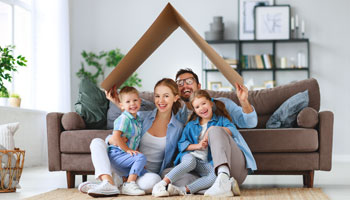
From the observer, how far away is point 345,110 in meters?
6.82

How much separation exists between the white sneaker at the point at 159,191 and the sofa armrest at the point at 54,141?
108 centimetres

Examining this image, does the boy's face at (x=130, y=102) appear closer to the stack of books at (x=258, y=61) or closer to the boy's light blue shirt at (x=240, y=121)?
the boy's light blue shirt at (x=240, y=121)

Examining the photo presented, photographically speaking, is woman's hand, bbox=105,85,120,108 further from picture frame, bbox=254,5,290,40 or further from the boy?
picture frame, bbox=254,5,290,40

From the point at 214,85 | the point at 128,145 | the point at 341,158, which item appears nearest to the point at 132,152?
the point at 128,145

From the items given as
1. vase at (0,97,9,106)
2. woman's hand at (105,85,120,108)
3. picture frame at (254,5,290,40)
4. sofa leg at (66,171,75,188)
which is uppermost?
picture frame at (254,5,290,40)

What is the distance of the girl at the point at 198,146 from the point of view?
8.48ft

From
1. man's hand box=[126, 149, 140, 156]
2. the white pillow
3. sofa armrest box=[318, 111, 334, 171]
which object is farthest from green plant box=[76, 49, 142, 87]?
man's hand box=[126, 149, 140, 156]

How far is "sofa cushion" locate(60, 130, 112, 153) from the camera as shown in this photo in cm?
337

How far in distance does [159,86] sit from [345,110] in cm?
472

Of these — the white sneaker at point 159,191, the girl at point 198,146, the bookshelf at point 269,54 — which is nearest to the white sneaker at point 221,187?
the girl at point 198,146

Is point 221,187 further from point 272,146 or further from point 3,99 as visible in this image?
point 3,99

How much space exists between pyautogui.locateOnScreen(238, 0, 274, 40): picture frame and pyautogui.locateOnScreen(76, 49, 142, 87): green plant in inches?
63.8

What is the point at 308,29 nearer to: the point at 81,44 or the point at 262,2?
the point at 262,2

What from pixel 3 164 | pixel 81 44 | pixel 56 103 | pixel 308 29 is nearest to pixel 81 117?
pixel 3 164
